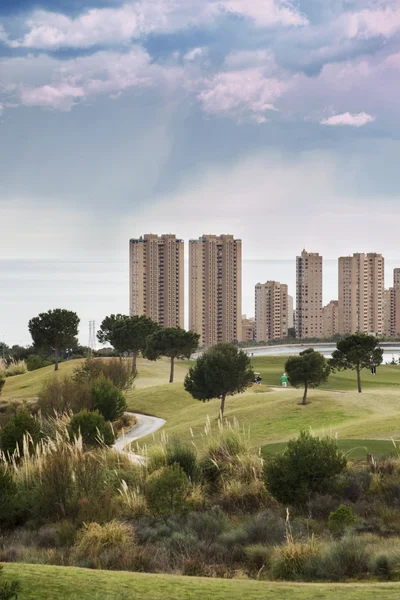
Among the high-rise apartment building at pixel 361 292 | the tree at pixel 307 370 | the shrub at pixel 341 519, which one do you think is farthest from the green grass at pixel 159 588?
the high-rise apartment building at pixel 361 292

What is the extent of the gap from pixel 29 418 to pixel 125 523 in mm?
10565

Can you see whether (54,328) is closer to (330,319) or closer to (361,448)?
(361,448)

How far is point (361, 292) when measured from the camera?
11206 centimetres

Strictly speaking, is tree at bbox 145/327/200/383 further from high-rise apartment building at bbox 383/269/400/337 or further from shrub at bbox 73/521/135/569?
high-rise apartment building at bbox 383/269/400/337

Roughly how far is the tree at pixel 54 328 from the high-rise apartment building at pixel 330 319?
203 feet

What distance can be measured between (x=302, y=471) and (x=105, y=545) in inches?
200

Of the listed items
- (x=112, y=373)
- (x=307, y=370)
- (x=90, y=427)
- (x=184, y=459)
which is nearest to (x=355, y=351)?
(x=307, y=370)

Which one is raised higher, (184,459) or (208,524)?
(184,459)

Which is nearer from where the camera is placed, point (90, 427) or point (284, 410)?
point (90, 427)

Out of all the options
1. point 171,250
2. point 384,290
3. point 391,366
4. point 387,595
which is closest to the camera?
point 387,595

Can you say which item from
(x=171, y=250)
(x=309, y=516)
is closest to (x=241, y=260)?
(x=171, y=250)

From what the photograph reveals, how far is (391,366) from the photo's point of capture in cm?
6438

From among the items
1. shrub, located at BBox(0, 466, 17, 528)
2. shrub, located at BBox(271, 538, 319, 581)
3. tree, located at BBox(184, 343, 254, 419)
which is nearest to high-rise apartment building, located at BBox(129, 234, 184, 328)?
tree, located at BBox(184, 343, 254, 419)

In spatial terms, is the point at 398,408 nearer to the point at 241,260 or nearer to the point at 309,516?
the point at 309,516
